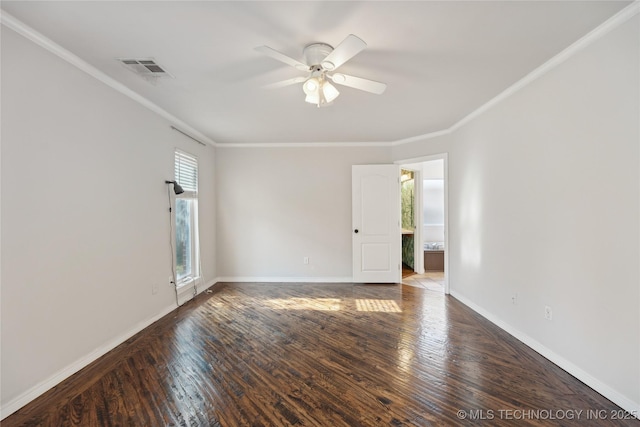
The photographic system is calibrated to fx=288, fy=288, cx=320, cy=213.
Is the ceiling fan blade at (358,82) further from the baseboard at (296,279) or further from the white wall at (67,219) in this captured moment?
the baseboard at (296,279)

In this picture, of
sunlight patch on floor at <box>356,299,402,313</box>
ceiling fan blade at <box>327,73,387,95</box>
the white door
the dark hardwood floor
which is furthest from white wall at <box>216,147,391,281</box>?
ceiling fan blade at <box>327,73,387,95</box>

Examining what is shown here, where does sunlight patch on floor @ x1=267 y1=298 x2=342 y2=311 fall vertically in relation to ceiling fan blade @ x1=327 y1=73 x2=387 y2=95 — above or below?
below

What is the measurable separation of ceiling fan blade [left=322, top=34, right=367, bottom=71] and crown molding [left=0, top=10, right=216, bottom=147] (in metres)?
2.00

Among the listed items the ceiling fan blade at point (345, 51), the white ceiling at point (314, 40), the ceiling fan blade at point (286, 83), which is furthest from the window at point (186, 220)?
the ceiling fan blade at point (345, 51)

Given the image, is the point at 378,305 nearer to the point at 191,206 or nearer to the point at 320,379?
the point at 320,379

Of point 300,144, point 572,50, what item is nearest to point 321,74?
point 572,50

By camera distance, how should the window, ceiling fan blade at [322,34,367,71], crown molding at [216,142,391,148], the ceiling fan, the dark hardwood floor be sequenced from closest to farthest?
ceiling fan blade at [322,34,367,71], the dark hardwood floor, the ceiling fan, the window, crown molding at [216,142,391,148]

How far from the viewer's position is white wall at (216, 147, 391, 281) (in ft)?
17.0

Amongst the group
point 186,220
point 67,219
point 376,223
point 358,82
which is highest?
point 358,82

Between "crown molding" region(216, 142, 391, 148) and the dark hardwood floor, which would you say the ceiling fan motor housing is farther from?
"crown molding" region(216, 142, 391, 148)

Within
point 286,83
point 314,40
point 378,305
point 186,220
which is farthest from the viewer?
point 186,220

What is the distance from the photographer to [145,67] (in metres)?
2.48

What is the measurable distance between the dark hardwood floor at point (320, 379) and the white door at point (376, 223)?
5.14 feet

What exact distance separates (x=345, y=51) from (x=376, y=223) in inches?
140
